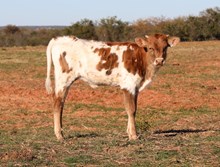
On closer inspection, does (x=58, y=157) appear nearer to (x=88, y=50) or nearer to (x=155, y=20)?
(x=88, y=50)

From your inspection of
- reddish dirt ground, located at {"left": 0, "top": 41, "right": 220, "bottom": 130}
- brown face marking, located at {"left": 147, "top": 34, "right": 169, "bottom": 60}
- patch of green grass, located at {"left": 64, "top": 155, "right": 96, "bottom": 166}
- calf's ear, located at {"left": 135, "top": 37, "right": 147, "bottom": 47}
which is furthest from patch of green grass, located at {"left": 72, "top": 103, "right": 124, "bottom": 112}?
patch of green grass, located at {"left": 64, "top": 155, "right": 96, "bottom": 166}

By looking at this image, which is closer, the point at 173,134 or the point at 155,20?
the point at 173,134

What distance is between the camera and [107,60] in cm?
1147

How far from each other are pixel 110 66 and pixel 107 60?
138 mm

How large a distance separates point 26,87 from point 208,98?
7530 mm

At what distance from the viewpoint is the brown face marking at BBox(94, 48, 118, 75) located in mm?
11438

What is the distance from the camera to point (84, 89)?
22469 mm

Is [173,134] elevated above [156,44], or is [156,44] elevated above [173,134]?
[156,44]

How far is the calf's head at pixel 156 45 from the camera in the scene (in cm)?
1118

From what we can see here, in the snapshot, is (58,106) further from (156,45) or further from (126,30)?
(126,30)

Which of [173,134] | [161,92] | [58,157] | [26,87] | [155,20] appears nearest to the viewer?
[58,157]

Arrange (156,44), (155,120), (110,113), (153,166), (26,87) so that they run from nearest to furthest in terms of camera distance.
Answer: (153,166) → (156,44) → (155,120) → (110,113) → (26,87)

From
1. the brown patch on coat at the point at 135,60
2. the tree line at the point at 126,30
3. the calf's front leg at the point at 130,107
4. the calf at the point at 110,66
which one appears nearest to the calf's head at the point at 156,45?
the calf at the point at 110,66

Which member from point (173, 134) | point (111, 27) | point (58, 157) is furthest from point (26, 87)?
point (111, 27)
